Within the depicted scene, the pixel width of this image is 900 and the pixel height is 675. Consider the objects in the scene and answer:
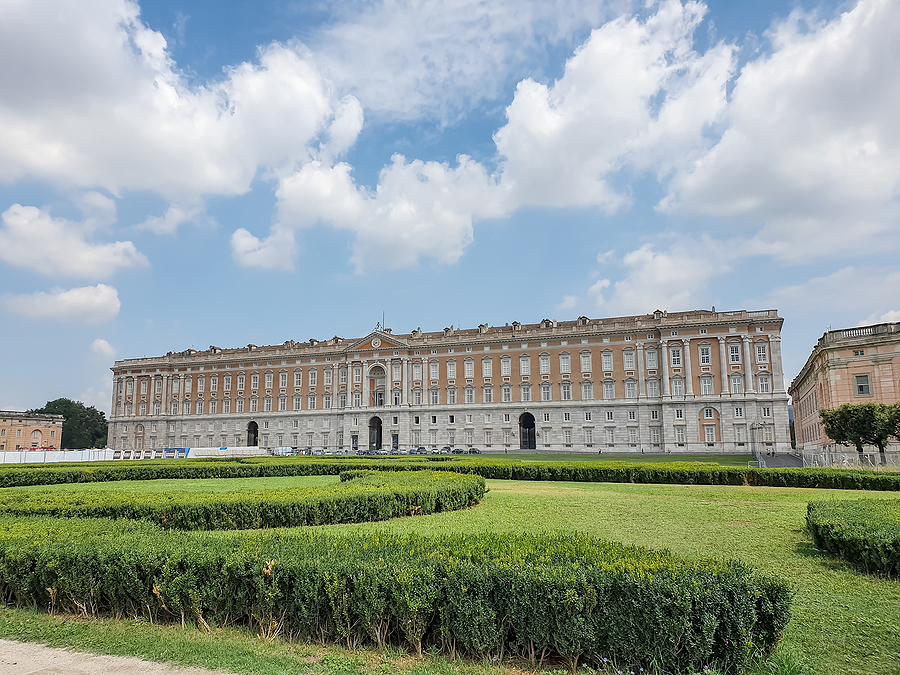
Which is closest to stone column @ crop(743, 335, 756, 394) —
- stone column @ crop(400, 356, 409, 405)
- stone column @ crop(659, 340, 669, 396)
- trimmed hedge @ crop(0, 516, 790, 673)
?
stone column @ crop(659, 340, 669, 396)

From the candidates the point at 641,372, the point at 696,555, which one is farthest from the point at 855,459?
the point at 641,372

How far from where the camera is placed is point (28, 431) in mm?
73312

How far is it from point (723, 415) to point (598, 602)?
166ft

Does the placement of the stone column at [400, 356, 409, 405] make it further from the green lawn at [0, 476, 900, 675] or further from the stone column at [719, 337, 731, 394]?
the green lawn at [0, 476, 900, 675]

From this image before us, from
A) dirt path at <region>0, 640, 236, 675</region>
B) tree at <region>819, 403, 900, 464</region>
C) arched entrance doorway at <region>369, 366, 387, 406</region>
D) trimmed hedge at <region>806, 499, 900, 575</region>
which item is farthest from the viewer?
arched entrance doorway at <region>369, 366, 387, 406</region>

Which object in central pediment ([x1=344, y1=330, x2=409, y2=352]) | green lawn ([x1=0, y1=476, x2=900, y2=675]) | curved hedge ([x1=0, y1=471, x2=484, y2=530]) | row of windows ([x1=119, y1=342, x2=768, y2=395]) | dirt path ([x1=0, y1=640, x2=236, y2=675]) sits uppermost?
central pediment ([x1=344, y1=330, x2=409, y2=352])

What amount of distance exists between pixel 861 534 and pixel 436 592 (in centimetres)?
592

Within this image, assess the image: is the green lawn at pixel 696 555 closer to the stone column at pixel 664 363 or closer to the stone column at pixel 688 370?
the stone column at pixel 688 370

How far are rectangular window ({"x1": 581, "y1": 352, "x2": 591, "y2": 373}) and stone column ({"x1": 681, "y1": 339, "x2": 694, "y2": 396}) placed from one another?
28.3 feet

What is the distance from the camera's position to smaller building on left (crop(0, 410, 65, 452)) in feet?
233

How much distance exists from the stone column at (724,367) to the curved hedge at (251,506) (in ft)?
143

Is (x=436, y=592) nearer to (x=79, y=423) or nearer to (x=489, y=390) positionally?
(x=489, y=390)

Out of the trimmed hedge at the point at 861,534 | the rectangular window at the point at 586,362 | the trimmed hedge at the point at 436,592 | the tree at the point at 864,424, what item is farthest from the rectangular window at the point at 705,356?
the trimmed hedge at the point at 436,592

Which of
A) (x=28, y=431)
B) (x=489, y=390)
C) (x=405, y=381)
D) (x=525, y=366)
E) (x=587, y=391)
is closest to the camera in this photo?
(x=587, y=391)
